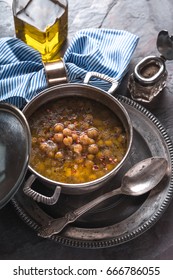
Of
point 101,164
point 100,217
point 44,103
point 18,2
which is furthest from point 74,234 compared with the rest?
point 18,2

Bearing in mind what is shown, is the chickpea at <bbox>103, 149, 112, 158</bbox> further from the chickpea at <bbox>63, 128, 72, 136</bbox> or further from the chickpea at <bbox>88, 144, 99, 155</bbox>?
the chickpea at <bbox>63, 128, 72, 136</bbox>

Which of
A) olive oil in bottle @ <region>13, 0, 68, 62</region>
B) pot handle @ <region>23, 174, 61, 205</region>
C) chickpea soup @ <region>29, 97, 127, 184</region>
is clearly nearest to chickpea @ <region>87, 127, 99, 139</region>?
chickpea soup @ <region>29, 97, 127, 184</region>

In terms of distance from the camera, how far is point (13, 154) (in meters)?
1.50

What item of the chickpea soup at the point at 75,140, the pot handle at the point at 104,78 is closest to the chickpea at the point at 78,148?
the chickpea soup at the point at 75,140

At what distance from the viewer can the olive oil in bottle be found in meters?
1.92

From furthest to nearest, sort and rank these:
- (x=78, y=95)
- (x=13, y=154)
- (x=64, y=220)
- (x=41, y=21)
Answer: (x=41, y=21) < (x=78, y=95) < (x=64, y=220) < (x=13, y=154)

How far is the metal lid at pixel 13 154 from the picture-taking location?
1.47 m

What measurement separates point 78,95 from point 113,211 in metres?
0.41

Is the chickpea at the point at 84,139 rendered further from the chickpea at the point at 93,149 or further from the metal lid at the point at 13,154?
the metal lid at the point at 13,154

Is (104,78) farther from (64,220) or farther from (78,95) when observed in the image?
(64,220)

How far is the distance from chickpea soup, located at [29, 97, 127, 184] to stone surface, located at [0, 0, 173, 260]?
0.21m

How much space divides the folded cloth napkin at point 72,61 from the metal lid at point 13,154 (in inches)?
13.2

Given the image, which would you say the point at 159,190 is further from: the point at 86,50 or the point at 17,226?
the point at 86,50

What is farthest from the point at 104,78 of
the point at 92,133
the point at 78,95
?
the point at 92,133
